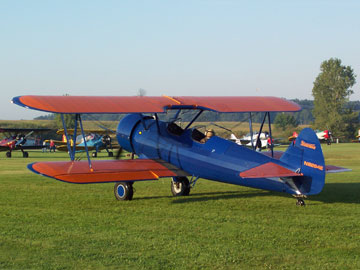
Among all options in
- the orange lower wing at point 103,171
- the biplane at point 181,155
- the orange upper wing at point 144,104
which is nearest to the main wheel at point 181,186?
the biplane at point 181,155

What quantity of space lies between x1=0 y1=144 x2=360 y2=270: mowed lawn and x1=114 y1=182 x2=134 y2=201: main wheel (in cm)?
28

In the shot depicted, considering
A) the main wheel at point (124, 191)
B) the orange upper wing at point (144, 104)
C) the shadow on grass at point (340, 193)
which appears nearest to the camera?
the orange upper wing at point (144, 104)

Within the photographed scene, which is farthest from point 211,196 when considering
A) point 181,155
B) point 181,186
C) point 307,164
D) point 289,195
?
point 307,164

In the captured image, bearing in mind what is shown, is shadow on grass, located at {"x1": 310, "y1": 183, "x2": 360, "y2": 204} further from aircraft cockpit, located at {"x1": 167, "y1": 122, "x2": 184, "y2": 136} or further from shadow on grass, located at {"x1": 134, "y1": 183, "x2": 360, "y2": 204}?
aircraft cockpit, located at {"x1": 167, "y1": 122, "x2": 184, "y2": 136}

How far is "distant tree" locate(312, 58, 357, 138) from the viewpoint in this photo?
89.6 meters

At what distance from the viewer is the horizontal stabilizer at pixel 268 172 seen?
9.83 metres

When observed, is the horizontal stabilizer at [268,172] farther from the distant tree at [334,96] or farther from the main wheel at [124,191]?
the distant tree at [334,96]

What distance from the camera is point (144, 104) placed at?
11.5 metres

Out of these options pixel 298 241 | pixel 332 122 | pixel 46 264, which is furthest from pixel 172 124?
pixel 332 122

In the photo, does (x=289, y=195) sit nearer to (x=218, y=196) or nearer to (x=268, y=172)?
(x=218, y=196)

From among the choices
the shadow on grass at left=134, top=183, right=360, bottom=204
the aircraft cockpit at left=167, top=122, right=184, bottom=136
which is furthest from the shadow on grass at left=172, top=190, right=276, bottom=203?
the aircraft cockpit at left=167, top=122, right=184, bottom=136

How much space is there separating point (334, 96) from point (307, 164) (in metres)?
85.1

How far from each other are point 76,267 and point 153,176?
5464mm

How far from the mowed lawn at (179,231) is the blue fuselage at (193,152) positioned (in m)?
0.62
